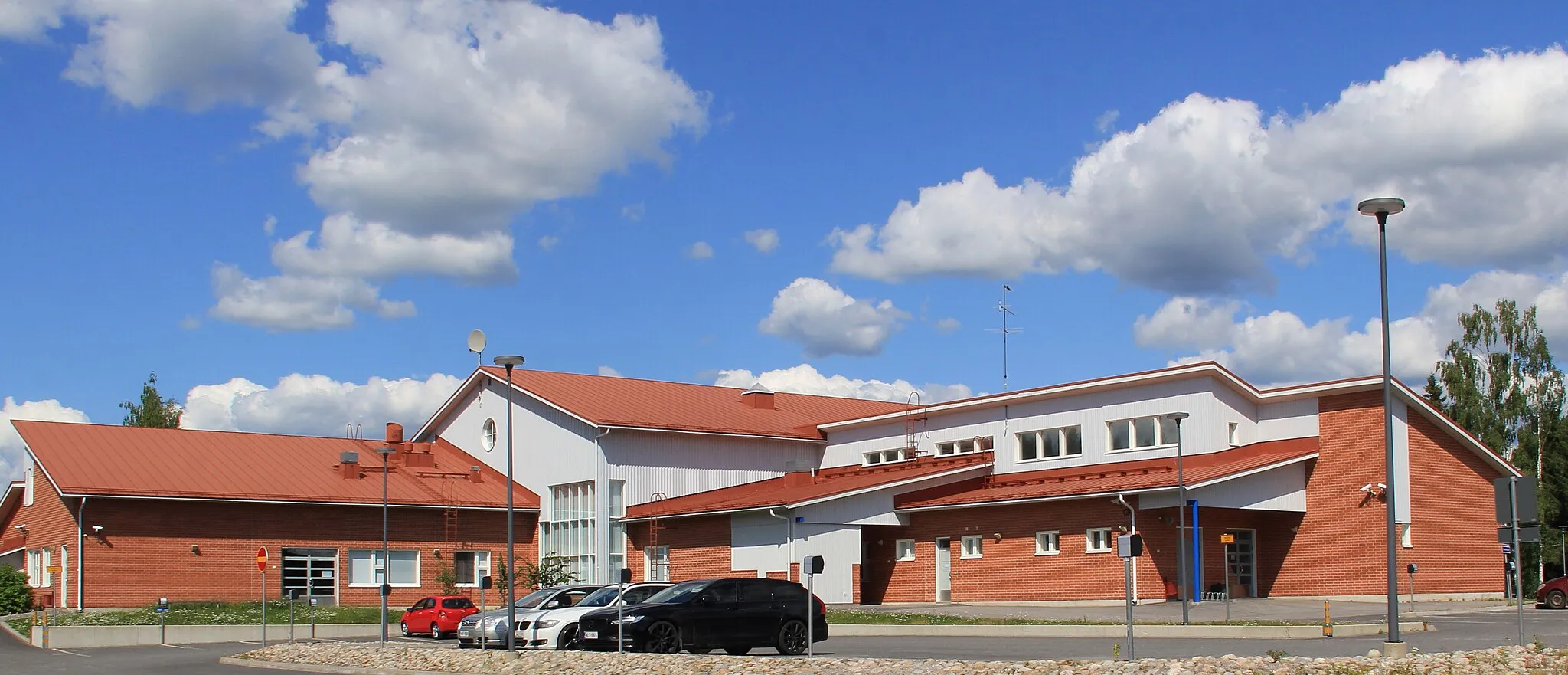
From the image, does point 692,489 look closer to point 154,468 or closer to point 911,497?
point 911,497

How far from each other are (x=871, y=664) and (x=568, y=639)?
8531mm

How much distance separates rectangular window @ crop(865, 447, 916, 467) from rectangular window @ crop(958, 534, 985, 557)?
7485 millimetres

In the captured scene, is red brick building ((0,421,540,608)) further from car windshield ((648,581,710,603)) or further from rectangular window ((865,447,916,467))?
car windshield ((648,581,710,603))

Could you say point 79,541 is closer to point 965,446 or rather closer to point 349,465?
point 349,465

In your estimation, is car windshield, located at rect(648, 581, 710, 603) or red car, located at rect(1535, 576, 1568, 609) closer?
car windshield, located at rect(648, 581, 710, 603)

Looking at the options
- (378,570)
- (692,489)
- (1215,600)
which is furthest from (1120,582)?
(378,570)

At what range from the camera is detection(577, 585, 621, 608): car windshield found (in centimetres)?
2756

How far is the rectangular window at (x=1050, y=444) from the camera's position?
4253 centimetres

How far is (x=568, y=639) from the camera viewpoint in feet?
86.3

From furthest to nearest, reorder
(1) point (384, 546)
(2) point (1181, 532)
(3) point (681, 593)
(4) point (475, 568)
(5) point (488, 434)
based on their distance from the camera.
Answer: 1. (5) point (488, 434)
2. (4) point (475, 568)
3. (1) point (384, 546)
4. (2) point (1181, 532)
5. (3) point (681, 593)

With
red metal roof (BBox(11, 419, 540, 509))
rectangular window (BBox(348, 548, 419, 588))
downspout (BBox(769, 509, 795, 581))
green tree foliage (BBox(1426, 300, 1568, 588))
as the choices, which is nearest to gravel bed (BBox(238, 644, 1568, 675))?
downspout (BBox(769, 509, 795, 581))

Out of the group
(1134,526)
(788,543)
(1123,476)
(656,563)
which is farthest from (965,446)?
(1134,526)

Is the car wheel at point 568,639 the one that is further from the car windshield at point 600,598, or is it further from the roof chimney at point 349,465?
the roof chimney at point 349,465

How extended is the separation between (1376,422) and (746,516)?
17407mm
